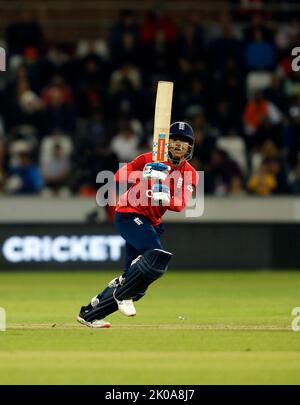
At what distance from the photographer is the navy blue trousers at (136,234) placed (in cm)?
966

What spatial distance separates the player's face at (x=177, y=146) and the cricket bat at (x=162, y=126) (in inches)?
4.6

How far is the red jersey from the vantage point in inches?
384

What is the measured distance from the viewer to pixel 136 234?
9.74 meters

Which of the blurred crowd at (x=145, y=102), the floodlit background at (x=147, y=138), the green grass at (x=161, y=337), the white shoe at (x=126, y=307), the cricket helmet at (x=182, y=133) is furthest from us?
the blurred crowd at (x=145, y=102)

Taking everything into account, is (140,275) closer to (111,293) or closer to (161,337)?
(111,293)

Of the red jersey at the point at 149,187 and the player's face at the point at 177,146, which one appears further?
the player's face at the point at 177,146

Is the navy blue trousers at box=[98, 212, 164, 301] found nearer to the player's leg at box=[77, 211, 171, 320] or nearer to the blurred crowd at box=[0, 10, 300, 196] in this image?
the player's leg at box=[77, 211, 171, 320]

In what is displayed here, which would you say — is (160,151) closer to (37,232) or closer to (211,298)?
(211,298)

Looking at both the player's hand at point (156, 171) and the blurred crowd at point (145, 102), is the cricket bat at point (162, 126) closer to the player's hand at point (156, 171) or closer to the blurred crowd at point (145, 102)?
the player's hand at point (156, 171)

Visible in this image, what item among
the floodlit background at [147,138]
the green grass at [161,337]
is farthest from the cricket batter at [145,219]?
the floodlit background at [147,138]

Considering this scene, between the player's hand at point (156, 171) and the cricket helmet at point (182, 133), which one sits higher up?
the cricket helmet at point (182, 133)

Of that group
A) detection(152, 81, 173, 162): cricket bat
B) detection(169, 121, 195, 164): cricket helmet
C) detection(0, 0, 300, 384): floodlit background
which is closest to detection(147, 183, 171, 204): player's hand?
detection(152, 81, 173, 162): cricket bat

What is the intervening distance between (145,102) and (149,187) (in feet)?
27.4
